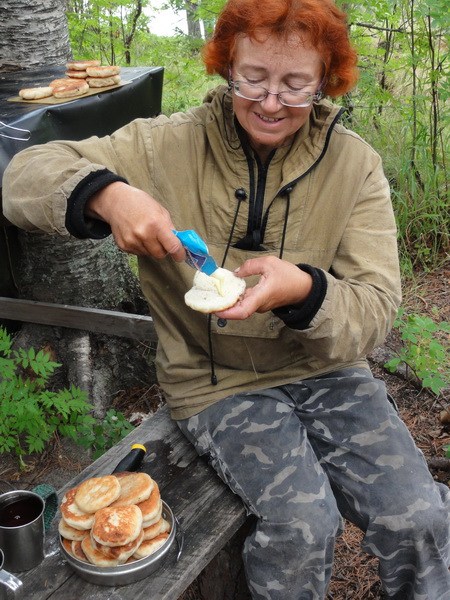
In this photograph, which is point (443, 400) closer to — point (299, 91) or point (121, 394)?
point (121, 394)

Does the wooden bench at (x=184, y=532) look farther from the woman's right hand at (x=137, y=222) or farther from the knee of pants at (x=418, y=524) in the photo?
the woman's right hand at (x=137, y=222)

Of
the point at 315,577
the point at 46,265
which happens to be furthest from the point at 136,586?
the point at 46,265

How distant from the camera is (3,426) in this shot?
2834 mm

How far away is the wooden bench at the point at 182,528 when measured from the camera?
1.73 meters

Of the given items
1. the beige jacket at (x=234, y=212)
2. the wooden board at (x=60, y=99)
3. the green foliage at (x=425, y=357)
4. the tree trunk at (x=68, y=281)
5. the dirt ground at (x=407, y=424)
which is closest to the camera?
the beige jacket at (x=234, y=212)

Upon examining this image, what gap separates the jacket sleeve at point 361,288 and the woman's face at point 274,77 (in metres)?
0.39

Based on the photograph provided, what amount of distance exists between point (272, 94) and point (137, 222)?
652 mm

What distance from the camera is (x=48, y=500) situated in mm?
1933

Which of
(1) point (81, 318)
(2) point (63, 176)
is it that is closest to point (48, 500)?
(2) point (63, 176)

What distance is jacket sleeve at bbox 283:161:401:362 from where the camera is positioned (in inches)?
74.4

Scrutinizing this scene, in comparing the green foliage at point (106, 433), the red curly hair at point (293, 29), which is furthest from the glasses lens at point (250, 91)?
the green foliage at point (106, 433)

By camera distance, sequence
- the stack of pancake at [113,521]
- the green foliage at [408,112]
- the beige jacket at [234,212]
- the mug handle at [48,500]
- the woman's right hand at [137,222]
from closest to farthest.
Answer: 1. the stack of pancake at [113,521]
2. the woman's right hand at [137,222]
3. the mug handle at [48,500]
4. the beige jacket at [234,212]
5. the green foliage at [408,112]

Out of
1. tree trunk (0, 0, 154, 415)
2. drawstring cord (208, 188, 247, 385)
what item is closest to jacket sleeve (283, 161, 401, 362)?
drawstring cord (208, 188, 247, 385)

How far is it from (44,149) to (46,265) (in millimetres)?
1376
